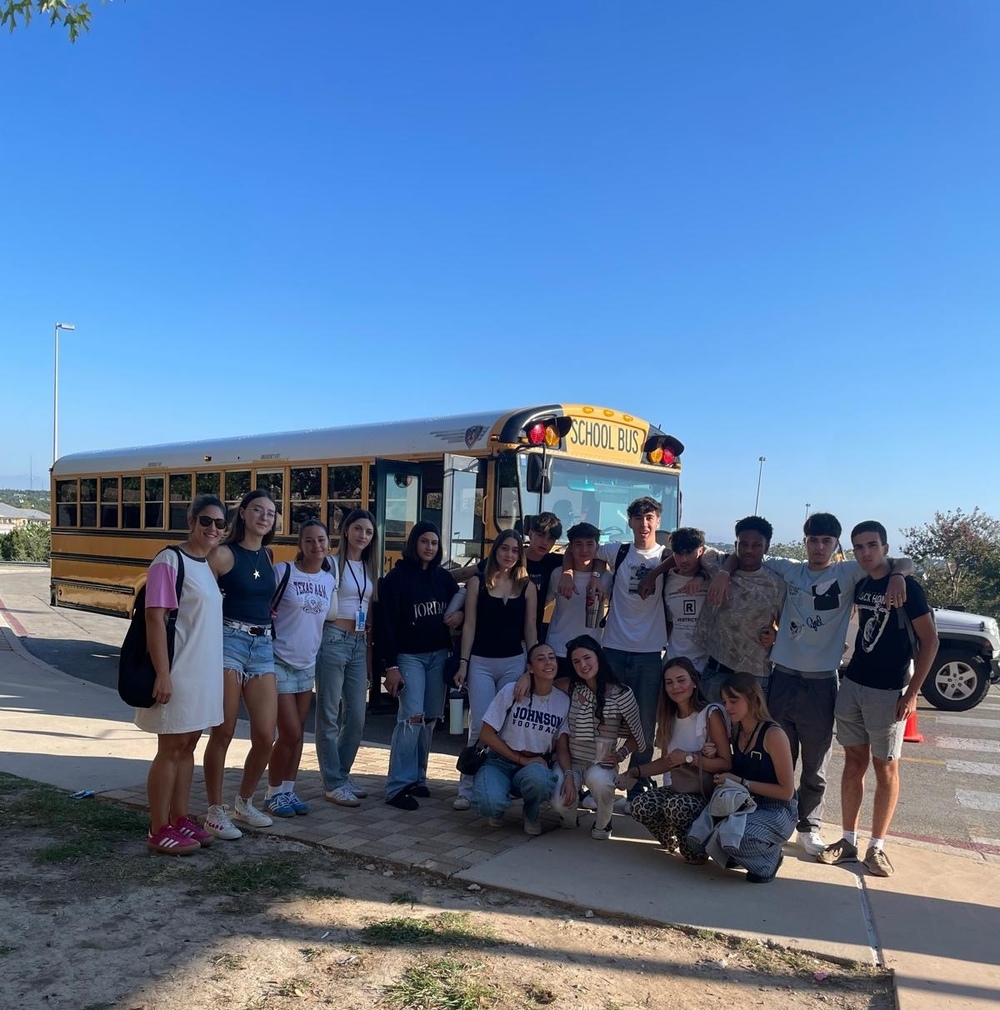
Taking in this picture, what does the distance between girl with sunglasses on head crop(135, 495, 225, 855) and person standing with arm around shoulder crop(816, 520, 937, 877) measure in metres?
3.16

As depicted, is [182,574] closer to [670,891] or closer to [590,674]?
[590,674]

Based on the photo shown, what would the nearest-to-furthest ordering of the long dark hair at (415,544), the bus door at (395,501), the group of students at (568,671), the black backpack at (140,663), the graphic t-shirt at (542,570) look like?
the black backpack at (140,663) → the group of students at (568,671) → the long dark hair at (415,544) → the graphic t-shirt at (542,570) → the bus door at (395,501)

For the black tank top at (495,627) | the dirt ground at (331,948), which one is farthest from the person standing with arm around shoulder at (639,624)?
the dirt ground at (331,948)

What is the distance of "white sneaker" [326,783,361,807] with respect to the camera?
5207 mm

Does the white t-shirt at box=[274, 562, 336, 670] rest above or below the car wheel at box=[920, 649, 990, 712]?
above

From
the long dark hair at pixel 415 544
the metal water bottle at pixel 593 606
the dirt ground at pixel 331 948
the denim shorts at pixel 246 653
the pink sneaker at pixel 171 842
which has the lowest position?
the dirt ground at pixel 331 948

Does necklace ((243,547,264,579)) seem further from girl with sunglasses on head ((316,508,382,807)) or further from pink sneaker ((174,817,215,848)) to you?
pink sneaker ((174,817,215,848))

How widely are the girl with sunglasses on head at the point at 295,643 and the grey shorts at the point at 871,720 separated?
2824 mm

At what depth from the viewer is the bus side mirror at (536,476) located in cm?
724

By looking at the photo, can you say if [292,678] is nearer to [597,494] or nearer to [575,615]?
[575,615]

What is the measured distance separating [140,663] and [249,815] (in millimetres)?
1178

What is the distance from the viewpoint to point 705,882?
13.7ft

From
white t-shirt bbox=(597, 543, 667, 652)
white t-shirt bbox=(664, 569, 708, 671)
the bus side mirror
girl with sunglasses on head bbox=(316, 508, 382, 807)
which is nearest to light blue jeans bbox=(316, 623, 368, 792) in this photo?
girl with sunglasses on head bbox=(316, 508, 382, 807)

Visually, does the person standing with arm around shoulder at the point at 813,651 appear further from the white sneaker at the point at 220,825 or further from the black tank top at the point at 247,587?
the white sneaker at the point at 220,825
